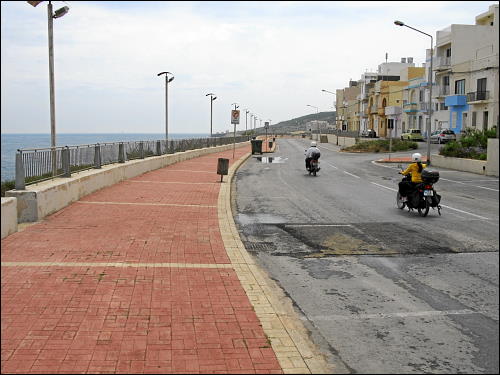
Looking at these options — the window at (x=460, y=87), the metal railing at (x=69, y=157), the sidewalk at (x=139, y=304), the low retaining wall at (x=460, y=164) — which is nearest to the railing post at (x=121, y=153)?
the metal railing at (x=69, y=157)

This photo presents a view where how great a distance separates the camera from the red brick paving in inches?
182

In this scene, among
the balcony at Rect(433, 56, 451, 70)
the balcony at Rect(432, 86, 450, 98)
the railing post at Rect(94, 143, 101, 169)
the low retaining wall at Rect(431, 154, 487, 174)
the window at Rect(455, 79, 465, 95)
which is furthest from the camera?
the balcony at Rect(432, 86, 450, 98)

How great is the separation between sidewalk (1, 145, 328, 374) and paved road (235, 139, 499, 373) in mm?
510

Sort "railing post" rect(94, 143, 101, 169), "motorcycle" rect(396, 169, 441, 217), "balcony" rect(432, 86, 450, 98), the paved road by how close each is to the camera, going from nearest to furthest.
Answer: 1. the paved road
2. "motorcycle" rect(396, 169, 441, 217)
3. "railing post" rect(94, 143, 101, 169)
4. "balcony" rect(432, 86, 450, 98)

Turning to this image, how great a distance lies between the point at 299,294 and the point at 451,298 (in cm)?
187

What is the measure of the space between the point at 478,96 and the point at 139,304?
5004 cm

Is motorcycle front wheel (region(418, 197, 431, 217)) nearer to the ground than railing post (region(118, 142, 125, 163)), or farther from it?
nearer to the ground

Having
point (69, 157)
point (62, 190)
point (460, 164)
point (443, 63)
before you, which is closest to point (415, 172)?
point (62, 190)

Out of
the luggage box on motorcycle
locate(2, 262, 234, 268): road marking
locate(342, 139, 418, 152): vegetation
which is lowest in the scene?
locate(2, 262, 234, 268): road marking

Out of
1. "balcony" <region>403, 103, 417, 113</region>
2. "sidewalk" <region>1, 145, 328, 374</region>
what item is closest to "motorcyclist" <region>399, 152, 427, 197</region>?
"sidewalk" <region>1, 145, 328, 374</region>

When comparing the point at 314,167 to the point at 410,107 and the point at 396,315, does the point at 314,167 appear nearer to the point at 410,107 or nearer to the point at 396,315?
the point at 396,315

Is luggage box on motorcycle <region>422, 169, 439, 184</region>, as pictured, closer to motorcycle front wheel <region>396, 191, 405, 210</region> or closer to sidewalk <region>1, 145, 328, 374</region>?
motorcycle front wheel <region>396, 191, 405, 210</region>

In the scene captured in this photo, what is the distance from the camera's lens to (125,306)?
19.6 ft

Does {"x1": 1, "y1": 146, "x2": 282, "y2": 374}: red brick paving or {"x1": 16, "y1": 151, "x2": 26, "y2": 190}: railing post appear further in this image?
{"x1": 16, "y1": 151, "x2": 26, "y2": 190}: railing post
